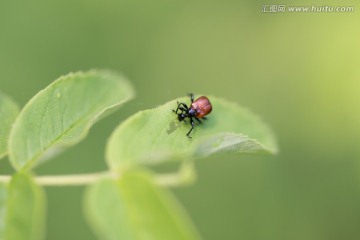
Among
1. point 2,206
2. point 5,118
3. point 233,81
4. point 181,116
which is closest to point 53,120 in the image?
point 5,118

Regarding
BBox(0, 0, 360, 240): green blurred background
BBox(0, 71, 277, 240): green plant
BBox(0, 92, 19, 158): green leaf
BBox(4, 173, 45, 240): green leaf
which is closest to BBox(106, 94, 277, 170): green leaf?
BBox(0, 71, 277, 240): green plant

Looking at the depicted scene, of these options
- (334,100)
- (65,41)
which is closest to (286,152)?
(334,100)

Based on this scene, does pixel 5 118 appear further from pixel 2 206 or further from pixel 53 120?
pixel 2 206

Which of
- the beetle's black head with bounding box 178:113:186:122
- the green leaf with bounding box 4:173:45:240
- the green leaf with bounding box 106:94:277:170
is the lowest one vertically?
the green leaf with bounding box 4:173:45:240

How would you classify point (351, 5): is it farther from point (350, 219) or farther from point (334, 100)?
point (350, 219)

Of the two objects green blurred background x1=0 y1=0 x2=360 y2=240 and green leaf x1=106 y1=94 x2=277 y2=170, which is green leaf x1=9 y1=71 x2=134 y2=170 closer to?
green leaf x1=106 y1=94 x2=277 y2=170

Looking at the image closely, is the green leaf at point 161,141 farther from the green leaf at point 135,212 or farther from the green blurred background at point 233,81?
the green blurred background at point 233,81

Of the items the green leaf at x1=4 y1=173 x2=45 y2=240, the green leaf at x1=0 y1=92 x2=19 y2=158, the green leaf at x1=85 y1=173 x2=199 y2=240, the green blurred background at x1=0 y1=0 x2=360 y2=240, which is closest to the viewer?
the green leaf at x1=85 y1=173 x2=199 y2=240
